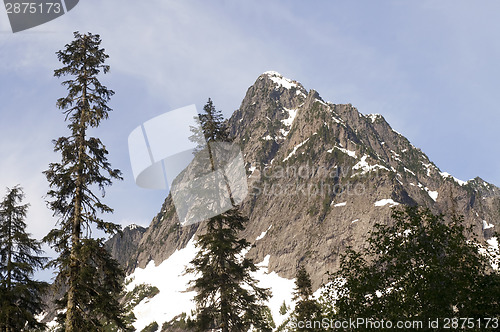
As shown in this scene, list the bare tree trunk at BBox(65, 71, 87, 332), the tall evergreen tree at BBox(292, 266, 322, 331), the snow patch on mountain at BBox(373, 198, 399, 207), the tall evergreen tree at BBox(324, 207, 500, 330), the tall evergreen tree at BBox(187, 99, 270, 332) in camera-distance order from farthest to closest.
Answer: the snow patch on mountain at BBox(373, 198, 399, 207), the tall evergreen tree at BBox(292, 266, 322, 331), the tall evergreen tree at BBox(187, 99, 270, 332), the bare tree trunk at BBox(65, 71, 87, 332), the tall evergreen tree at BBox(324, 207, 500, 330)

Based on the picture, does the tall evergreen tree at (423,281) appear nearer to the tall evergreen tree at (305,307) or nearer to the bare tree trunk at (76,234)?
the bare tree trunk at (76,234)

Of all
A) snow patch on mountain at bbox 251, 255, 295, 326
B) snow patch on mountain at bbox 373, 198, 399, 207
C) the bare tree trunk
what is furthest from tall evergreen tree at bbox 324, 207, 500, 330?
snow patch on mountain at bbox 373, 198, 399, 207

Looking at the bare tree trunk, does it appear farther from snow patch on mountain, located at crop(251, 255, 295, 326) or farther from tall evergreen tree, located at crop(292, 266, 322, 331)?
snow patch on mountain, located at crop(251, 255, 295, 326)

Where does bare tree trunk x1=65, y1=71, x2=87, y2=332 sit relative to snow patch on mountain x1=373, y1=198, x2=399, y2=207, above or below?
below

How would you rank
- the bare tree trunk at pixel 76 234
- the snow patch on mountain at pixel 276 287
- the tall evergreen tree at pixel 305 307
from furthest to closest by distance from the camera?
the snow patch on mountain at pixel 276 287, the tall evergreen tree at pixel 305 307, the bare tree trunk at pixel 76 234

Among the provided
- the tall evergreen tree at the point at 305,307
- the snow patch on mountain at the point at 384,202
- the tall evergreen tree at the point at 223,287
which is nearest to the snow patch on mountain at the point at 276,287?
the snow patch on mountain at the point at 384,202

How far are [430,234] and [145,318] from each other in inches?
7948

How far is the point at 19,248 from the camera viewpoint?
76.2ft

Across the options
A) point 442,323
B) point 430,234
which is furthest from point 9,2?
point 442,323

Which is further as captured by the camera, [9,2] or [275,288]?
[275,288]

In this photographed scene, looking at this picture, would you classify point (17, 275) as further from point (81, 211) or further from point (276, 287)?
point (276, 287)

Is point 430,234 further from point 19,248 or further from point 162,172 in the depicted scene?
point 19,248

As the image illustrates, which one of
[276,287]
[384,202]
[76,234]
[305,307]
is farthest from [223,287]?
[384,202]

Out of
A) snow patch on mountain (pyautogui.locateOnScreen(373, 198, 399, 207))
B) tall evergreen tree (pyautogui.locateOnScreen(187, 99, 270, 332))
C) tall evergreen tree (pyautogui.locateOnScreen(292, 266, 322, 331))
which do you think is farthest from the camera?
snow patch on mountain (pyautogui.locateOnScreen(373, 198, 399, 207))
